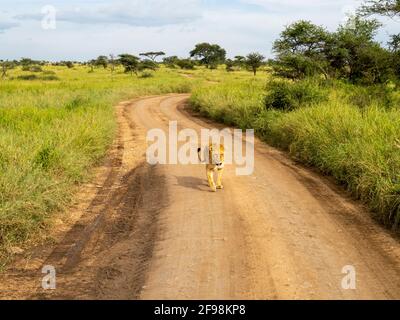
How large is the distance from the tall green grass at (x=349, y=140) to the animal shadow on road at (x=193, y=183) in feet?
8.47

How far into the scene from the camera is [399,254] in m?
5.82

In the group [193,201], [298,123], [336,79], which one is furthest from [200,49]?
[193,201]

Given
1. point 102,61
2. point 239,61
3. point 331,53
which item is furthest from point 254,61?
point 331,53

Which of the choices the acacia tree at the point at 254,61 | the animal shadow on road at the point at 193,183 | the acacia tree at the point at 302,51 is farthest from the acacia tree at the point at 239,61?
the animal shadow on road at the point at 193,183

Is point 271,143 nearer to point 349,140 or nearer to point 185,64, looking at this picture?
point 349,140

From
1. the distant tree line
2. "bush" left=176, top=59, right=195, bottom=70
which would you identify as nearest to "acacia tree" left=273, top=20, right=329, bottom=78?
the distant tree line

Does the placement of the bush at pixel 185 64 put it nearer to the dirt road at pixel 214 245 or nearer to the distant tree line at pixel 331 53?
the distant tree line at pixel 331 53

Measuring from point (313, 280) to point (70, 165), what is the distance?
19.4 feet

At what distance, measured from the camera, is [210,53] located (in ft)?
283

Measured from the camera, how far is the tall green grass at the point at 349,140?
7.47 metres

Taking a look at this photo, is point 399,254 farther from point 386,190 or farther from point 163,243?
point 163,243

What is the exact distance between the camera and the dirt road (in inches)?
192
